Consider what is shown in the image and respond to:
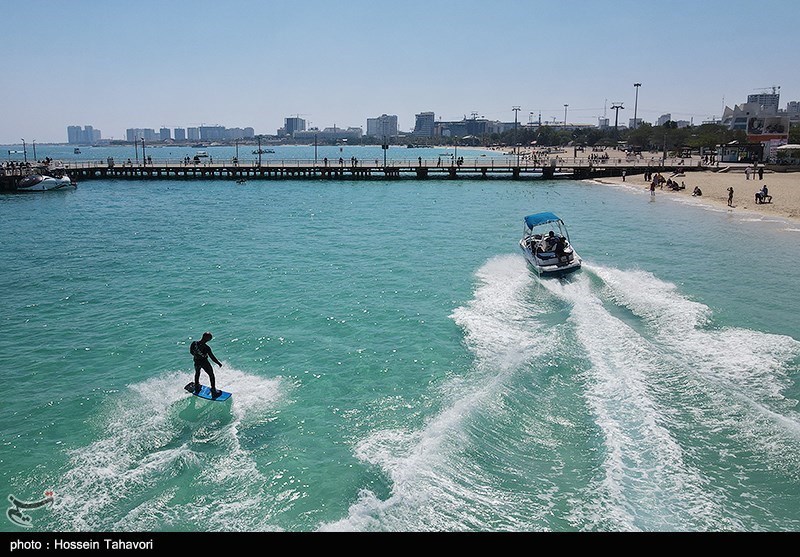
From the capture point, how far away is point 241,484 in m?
12.2

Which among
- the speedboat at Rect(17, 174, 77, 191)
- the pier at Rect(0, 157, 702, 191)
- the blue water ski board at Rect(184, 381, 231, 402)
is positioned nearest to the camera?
the blue water ski board at Rect(184, 381, 231, 402)

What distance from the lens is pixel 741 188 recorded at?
199ft

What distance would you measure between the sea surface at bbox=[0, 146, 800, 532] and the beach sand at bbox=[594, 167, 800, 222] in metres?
15.6

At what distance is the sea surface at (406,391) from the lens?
37.5 feet

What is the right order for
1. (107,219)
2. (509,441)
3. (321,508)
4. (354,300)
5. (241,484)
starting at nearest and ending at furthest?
(321,508), (241,484), (509,441), (354,300), (107,219)

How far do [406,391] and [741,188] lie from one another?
57.2m

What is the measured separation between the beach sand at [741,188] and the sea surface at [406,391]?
51.2 ft

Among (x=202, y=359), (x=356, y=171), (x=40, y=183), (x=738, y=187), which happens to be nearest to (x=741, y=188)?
(x=738, y=187)

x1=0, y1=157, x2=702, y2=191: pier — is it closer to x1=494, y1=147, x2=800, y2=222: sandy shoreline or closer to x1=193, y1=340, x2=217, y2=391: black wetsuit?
x1=494, y1=147, x2=800, y2=222: sandy shoreline

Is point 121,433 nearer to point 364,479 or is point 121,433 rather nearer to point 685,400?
point 364,479

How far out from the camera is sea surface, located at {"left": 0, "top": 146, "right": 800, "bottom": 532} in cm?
1144

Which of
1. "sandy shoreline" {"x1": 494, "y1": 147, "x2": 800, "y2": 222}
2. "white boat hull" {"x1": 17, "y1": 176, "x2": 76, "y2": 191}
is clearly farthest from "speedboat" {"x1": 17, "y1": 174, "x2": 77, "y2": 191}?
"sandy shoreline" {"x1": 494, "y1": 147, "x2": 800, "y2": 222}
